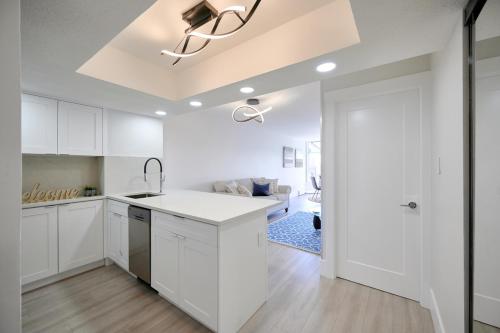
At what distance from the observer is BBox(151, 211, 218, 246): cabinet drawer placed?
150 cm

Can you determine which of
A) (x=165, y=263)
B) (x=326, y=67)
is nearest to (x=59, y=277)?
(x=165, y=263)

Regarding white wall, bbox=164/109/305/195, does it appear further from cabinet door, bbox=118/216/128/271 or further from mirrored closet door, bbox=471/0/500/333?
mirrored closet door, bbox=471/0/500/333

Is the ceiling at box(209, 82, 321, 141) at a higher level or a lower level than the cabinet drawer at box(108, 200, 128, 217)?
higher

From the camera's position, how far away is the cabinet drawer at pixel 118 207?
93.9 inches

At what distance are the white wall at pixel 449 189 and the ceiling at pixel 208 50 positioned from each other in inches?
10.0

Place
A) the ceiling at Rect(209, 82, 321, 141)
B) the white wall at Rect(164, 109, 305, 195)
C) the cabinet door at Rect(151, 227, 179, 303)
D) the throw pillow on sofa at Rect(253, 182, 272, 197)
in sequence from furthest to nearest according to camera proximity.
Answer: the throw pillow on sofa at Rect(253, 182, 272, 197) < the white wall at Rect(164, 109, 305, 195) < the ceiling at Rect(209, 82, 321, 141) < the cabinet door at Rect(151, 227, 179, 303)

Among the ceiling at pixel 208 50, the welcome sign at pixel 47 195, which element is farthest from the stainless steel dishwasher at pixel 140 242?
the ceiling at pixel 208 50

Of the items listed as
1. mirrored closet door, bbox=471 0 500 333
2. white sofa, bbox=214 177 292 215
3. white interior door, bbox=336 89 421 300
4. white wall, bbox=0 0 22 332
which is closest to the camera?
white wall, bbox=0 0 22 332

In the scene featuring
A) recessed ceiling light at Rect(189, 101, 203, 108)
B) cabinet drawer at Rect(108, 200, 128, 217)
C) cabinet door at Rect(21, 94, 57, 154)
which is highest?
recessed ceiling light at Rect(189, 101, 203, 108)

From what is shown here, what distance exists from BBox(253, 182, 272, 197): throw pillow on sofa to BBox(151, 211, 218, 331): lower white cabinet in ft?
12.6

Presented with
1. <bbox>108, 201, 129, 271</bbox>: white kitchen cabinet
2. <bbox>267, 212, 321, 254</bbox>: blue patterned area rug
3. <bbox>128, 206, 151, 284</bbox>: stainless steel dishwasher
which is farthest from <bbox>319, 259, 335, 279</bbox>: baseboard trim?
<bbox>108, 201, 129, 271</bbox>: white kitchen cabinet

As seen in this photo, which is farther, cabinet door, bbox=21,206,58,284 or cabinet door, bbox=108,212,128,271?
cabinet door, bbox=108,212,128,271

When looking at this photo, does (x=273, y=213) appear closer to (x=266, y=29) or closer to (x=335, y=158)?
(x=335, y=158)

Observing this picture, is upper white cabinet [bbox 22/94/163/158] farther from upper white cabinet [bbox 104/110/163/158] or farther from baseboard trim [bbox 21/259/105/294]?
baseboard trim [bbox 21/259/105/294]
